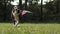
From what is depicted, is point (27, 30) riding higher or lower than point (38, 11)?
higher

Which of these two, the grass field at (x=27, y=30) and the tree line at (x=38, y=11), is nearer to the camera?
the grass field at (x=27, y=30)

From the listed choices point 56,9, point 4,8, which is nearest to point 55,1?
point 56,9

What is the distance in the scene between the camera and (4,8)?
1182 inches

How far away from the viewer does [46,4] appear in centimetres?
3028

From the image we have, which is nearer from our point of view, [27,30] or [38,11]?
[27,30]

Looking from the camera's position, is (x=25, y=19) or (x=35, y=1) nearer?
(x=25, y=19)

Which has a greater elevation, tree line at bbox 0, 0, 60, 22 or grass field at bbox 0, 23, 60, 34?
grass field at bbox 0, 23, 60, 34

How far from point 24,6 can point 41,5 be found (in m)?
1.78

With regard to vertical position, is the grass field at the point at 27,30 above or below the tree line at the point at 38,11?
above

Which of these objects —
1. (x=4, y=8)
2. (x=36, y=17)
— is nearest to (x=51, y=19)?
(x=36, y=17)

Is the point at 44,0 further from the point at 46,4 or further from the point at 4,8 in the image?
the point at 4,8

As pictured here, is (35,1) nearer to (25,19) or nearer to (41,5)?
(41,5)

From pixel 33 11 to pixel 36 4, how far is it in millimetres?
804

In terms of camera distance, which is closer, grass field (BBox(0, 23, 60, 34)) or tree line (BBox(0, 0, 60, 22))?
grass field (BBox(0, 23, 60, 34))
